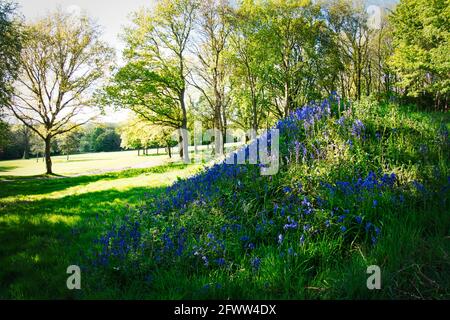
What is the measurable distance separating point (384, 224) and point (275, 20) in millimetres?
28457

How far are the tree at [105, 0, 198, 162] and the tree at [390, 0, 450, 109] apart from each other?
62.4 ft

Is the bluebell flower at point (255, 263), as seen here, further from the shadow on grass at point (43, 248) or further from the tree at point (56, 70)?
the tree at point (56, 70)

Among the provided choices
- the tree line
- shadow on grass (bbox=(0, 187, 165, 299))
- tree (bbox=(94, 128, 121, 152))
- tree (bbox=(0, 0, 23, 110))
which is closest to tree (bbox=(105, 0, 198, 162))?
the tree line

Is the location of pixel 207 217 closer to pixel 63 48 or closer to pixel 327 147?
pixel 327 147

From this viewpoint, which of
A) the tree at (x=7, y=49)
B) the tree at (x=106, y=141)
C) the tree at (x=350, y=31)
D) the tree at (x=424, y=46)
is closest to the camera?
the tree at (x=7, y=49)

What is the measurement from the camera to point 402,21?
27.5 m

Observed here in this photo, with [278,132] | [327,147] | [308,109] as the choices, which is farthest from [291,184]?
[308,109]

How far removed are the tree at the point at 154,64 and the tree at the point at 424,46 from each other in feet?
62.4

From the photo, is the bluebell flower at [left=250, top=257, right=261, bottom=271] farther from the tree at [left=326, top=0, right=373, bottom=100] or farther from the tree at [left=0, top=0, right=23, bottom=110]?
the tree at [left=326, top=0, right=373, bottom=100]

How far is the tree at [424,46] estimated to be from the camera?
2031 cm

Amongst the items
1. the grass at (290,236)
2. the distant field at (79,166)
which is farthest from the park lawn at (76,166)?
the grass at (290,236)

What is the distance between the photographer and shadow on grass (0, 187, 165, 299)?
302 centimetres

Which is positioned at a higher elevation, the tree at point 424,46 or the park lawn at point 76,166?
the tree at point 424,46

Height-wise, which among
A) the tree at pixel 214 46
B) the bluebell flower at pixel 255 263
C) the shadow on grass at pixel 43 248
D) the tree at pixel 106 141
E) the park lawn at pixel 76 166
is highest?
the tree at pixel 214 46
